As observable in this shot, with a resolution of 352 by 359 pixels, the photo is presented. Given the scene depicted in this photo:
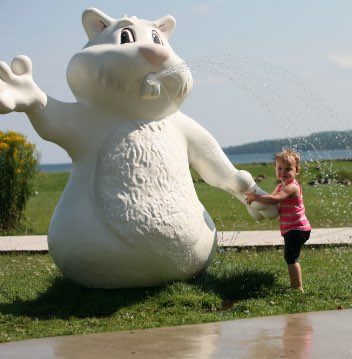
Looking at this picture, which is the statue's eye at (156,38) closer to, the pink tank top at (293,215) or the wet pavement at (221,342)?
the pink tank top at (293,215)

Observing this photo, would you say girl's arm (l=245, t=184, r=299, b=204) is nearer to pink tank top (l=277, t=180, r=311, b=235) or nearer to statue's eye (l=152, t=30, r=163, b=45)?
pink tank top (l=277, t=180, r=311, b=235)

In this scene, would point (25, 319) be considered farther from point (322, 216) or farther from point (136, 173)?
point (322, 216)

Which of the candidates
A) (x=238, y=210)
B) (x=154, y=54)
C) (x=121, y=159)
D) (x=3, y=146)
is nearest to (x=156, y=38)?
(x=154, y=54)

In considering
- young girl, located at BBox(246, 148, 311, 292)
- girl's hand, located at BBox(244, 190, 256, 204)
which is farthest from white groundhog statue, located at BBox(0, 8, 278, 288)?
young girl, located at BBox(246, 148, 311, 292)

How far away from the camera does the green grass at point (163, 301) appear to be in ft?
20.2

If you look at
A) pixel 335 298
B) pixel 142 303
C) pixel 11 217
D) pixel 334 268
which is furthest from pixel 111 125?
pixel 11 217

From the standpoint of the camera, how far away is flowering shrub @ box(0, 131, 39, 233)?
1371cm

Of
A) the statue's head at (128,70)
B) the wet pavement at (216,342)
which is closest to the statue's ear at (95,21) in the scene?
the statue's head at (128,70)

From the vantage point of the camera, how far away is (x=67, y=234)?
6.59 metres

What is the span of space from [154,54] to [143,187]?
0.97 m

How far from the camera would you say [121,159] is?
661cm

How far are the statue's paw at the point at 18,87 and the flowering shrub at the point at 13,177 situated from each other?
23.8 feet

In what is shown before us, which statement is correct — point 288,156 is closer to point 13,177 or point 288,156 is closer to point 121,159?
point 121,159

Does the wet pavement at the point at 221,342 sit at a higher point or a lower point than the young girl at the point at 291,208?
lower
